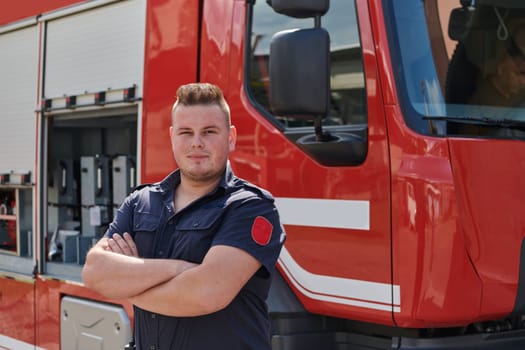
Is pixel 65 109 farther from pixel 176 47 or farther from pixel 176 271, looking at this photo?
pixel 176 271

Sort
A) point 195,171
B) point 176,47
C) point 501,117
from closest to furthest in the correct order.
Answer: point 195,171 → point 501,117 → point 176,47

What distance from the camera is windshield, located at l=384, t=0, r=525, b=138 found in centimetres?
296

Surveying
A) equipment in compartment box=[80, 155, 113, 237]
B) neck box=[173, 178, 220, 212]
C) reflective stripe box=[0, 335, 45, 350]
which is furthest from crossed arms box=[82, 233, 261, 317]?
reflective stripe box=[0, 335, 45, 350]

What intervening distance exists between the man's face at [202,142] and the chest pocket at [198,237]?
0.42 ft

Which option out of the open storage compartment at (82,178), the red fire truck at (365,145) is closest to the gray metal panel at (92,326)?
the red fire truck at (365,145)

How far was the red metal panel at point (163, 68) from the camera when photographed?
372 centimetres


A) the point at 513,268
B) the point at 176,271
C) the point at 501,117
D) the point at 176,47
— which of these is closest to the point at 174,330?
the point at 176,271

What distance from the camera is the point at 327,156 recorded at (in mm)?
3148

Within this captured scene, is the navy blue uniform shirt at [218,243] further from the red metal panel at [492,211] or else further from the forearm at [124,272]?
the red metal panel at [492,211]

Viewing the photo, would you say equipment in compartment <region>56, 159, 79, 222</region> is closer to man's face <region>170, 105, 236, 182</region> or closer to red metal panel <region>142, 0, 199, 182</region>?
red metal panel <region>142, 0, 199, 182</region>

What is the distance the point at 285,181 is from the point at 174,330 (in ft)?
4.25

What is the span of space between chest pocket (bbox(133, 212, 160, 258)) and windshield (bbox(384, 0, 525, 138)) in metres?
1.18

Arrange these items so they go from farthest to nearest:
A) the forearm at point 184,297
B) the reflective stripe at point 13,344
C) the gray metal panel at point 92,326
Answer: the reflective stripe at point 13,344, the gray metal panel at point 92,326, the forearm at point 184,297

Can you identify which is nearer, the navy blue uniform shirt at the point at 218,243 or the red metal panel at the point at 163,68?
the navy blue uniform shirt at the point at 218,243
